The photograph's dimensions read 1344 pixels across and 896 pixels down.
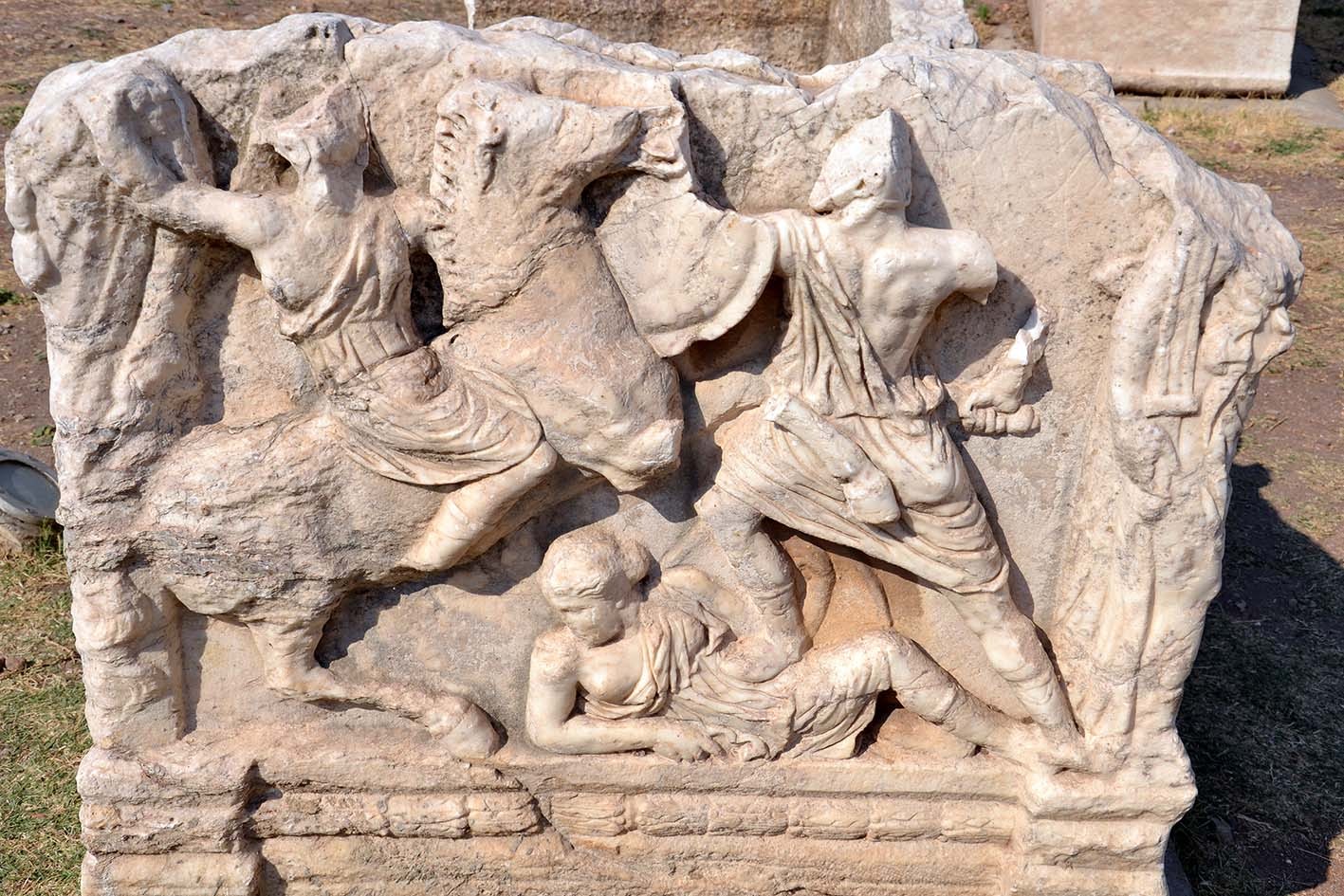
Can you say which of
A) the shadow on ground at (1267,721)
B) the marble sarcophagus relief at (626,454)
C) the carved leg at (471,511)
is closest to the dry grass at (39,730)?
the marble sarcophagus relief at (626,454)

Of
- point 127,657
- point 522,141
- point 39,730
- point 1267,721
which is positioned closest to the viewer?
point 522,141

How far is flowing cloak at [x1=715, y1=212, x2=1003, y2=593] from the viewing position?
2.85 metres

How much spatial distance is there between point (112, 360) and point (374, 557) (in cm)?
73

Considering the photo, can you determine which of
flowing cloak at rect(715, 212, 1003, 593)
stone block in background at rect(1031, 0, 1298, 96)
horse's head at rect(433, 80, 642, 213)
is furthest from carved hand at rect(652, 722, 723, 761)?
stone block in background at rect(1031, 0, 1298, 96)

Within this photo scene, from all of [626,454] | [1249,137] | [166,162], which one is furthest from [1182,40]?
[166,162]

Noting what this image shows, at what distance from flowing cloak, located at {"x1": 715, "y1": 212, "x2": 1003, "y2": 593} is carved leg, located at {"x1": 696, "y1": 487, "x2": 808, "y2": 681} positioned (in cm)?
5

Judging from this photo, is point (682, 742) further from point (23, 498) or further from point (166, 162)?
point (23, 498)

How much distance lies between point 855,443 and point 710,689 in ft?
2.48

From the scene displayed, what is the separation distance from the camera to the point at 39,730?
4266 mm

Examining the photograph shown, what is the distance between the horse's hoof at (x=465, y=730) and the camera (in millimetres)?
3361

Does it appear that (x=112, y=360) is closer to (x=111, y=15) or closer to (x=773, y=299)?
(x=773, y=299)

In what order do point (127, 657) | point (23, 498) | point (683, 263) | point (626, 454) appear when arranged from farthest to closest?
1. point (23, 498)
2. point (127, 657)
3. point (626, 454)
4. point (683, 263)

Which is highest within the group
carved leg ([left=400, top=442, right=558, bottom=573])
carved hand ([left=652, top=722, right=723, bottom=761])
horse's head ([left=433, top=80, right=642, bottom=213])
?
horse's head ([left=433, top=80, right=642, bottom=213])

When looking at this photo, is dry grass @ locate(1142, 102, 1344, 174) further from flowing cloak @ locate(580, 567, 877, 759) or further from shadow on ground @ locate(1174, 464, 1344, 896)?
flowing cloak @ locate(580, 567, 877, 759)
